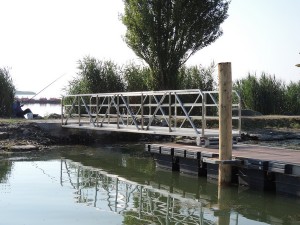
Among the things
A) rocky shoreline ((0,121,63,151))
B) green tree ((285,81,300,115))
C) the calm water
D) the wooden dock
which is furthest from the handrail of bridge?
green tree ((285,81,300,115))

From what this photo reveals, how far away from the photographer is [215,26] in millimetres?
25938

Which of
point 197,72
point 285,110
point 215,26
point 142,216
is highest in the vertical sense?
point 215,26

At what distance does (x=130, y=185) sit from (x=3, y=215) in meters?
3.74

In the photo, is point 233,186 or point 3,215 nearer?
point 3,215

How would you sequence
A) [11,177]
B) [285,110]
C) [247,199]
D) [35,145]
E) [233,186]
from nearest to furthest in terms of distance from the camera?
1. [247,199]
2. [233,186]
3. [11,177]
4. [35,145]
5. [285,110]

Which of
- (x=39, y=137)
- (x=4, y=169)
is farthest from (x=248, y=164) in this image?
(x=39, y=137)

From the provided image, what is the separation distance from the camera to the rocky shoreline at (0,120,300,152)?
18877 millimetres

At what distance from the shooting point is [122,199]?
10094 mm

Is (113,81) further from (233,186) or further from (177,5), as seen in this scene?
(233,186)

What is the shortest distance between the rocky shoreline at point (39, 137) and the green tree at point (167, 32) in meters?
6.08

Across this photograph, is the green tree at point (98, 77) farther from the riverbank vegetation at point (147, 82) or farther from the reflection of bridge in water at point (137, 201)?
the reflection of bridge in water at point (137, 201)

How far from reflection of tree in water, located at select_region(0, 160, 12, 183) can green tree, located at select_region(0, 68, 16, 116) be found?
412 inches

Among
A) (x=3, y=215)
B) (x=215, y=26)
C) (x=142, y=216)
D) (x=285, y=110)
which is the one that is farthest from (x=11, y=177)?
(x=285, y=110)

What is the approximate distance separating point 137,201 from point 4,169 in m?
5.51
